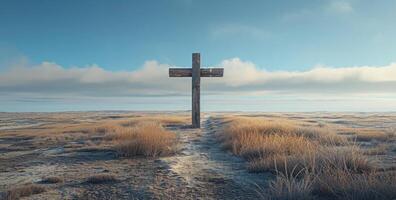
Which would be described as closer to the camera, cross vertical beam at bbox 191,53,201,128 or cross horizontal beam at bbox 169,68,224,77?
cross vertical beam at bbox 191,53,201,128

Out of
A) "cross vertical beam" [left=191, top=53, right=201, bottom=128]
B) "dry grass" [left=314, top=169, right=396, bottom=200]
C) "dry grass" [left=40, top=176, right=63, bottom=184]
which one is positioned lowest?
"dry grass" [left=40, top=176, right=63, bottom=184]

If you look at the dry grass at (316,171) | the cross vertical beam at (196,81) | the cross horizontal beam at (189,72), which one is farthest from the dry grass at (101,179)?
the cross horizontal beam at (189,72)

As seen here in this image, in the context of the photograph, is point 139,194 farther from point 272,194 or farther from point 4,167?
point 4,167

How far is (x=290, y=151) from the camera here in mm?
9500

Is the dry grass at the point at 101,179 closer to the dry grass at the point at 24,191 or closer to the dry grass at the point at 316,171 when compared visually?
the dry grass at the point at 24,191

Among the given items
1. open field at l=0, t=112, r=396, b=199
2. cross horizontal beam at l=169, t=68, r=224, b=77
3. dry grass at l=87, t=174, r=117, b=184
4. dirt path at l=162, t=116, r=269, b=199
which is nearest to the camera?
open field at l=0, t=112, r=396, b=199

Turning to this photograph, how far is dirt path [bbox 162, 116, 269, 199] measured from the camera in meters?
6.13

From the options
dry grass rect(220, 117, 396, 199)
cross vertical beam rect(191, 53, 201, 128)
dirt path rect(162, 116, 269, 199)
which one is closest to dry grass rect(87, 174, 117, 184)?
dirt path rect(162, 116, 269, 199)

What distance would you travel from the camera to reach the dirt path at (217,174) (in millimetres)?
6129

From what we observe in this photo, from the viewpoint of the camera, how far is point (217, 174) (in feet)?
25.3

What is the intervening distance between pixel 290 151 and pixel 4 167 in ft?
24.0

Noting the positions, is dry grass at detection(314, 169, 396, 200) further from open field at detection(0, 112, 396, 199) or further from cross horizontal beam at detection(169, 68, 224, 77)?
cross horizontal beam at detection(169, 68, 224, 77)

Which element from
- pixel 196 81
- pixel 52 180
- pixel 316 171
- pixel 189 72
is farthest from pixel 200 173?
pixel 189 72

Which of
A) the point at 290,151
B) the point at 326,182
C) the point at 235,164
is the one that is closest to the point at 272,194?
the point at 326,182
